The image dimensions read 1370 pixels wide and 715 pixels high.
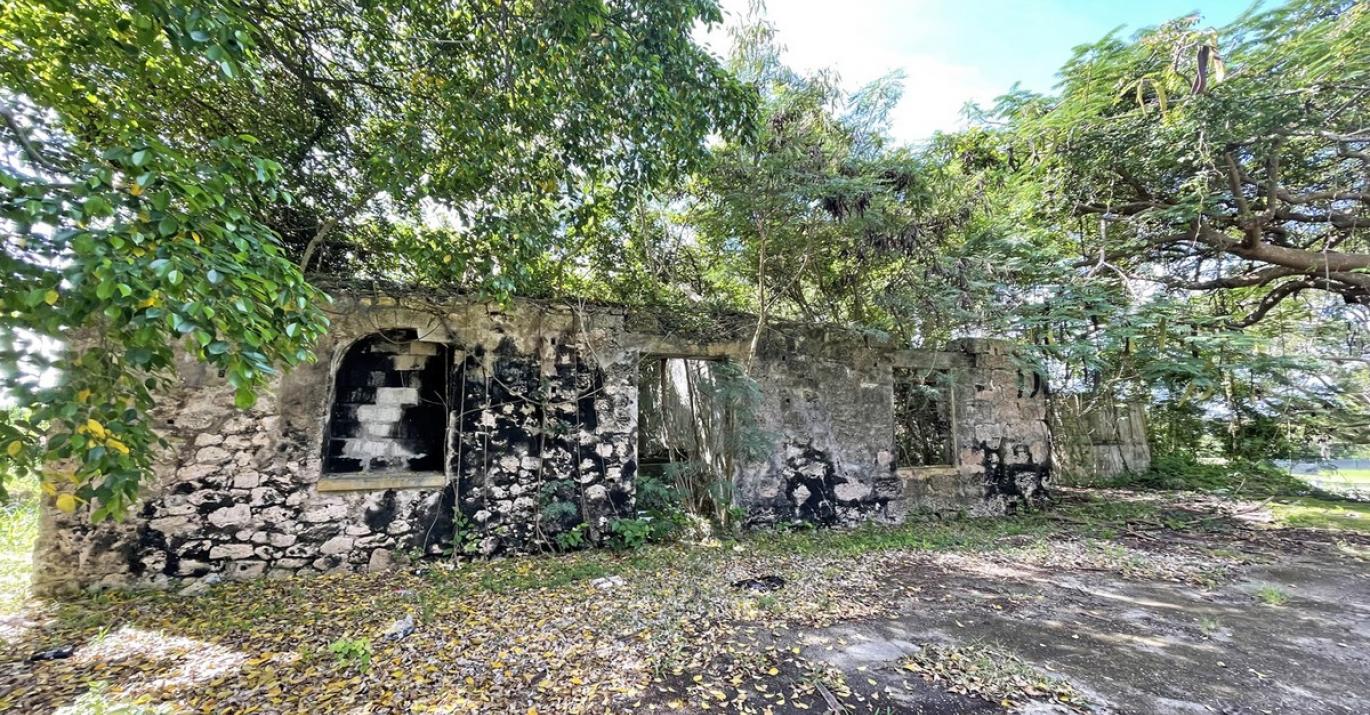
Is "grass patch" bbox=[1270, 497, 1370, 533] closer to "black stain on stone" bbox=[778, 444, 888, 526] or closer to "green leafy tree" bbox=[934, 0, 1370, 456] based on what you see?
"green leafy tree" bbox=[934, 0, 1370, 456]

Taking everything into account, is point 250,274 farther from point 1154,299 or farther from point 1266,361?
point 1266,361

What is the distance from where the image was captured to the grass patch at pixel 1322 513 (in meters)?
5.66

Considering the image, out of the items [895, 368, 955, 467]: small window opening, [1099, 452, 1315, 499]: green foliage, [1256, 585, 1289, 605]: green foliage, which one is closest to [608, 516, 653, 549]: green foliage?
[895, 368, 955, 467]: small window opening

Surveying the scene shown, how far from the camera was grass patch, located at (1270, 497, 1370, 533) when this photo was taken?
18.6 feet

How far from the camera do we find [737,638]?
2.78 meters

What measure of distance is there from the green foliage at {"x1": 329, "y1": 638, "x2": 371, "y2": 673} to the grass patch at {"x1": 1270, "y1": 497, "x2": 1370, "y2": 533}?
28.4ft

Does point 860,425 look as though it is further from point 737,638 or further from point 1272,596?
point 737,638

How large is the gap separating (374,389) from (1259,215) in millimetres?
8567

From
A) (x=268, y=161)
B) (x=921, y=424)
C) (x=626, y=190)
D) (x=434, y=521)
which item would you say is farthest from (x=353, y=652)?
(x=921, y=424)

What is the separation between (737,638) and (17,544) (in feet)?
19.1

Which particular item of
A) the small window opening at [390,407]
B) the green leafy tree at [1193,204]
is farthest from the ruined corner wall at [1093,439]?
the small window opening at [390,407]

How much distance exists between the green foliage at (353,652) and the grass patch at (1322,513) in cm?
866

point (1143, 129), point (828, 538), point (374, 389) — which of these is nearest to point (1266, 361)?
point (1143, 129)

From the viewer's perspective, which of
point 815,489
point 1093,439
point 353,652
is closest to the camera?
point 353,652
